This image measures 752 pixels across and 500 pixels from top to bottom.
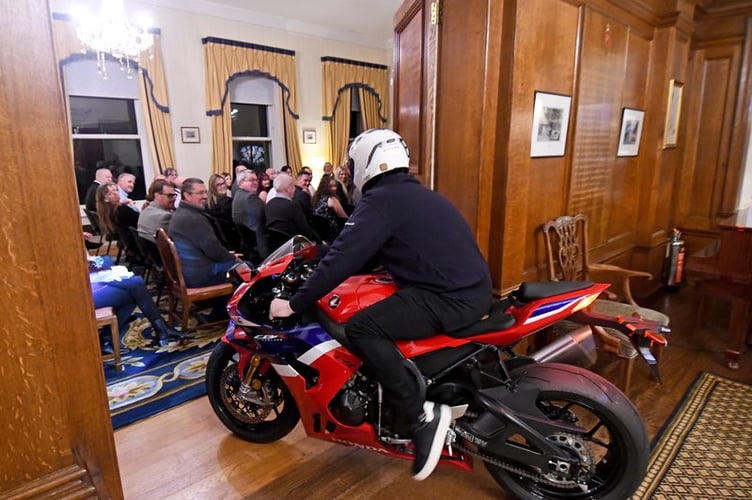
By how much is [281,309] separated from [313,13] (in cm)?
713

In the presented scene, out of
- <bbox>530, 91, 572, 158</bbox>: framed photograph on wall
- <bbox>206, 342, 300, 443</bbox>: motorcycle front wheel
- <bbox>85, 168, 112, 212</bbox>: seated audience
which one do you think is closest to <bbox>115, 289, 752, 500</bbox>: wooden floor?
<bbox>206, 342, 300, 443</bbox>: motorcycle front wheel

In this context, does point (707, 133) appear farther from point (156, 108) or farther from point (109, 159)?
point (109, 159)

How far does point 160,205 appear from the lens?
4180mm

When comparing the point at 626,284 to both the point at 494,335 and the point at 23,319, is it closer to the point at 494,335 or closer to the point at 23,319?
the point at 494,335

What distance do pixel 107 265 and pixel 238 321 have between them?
196 cm

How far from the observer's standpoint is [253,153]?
8148 millimetres

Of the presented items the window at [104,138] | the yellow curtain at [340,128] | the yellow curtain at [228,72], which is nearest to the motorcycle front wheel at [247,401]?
the window at [104,138]

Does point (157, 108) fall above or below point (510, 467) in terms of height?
above

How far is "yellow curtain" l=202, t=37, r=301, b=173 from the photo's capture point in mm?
7070

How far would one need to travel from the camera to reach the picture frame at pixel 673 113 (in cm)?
388

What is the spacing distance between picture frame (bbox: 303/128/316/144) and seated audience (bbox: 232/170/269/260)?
13.1 feet

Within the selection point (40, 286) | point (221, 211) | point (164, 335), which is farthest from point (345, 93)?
point (40, 286)

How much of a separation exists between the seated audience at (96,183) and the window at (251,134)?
212 centimetres

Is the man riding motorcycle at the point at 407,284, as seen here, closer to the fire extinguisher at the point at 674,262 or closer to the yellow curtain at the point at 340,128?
the fire extinguisher at the point at 674,262
